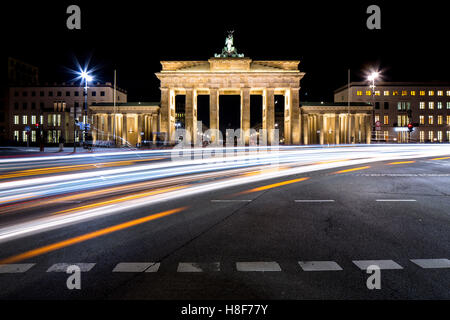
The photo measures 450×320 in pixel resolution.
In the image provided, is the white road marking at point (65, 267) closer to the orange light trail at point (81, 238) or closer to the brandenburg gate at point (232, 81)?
the orange light trail at point (81, 238)

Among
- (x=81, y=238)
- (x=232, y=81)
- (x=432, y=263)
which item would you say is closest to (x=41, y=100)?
(x=232, y=81)

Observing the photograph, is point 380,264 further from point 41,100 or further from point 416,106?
point 41,100

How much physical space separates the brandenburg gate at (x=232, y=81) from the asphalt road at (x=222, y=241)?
5050 cm

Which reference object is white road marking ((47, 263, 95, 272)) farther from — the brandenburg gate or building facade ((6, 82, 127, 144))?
building facade ((6, 82, 127, 144))

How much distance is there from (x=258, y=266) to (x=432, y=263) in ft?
8.30

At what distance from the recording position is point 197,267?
175 inches

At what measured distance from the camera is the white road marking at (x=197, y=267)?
434cm

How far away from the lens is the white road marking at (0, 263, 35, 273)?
4305mm

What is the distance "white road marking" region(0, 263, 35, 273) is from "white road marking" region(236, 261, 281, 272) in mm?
2933

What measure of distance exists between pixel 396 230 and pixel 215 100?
189ft

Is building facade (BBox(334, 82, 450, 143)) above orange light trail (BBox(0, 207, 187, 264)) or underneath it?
above

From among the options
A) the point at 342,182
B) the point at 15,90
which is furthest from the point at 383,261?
the point at 15,90

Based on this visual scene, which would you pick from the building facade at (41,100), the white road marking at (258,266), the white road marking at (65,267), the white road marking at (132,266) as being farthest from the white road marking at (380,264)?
the building facade at (41,100)

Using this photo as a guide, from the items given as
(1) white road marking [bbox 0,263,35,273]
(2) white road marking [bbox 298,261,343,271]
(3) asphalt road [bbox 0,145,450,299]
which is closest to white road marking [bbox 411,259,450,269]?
(3) asphalt road [bbox 0,145,450,299]
